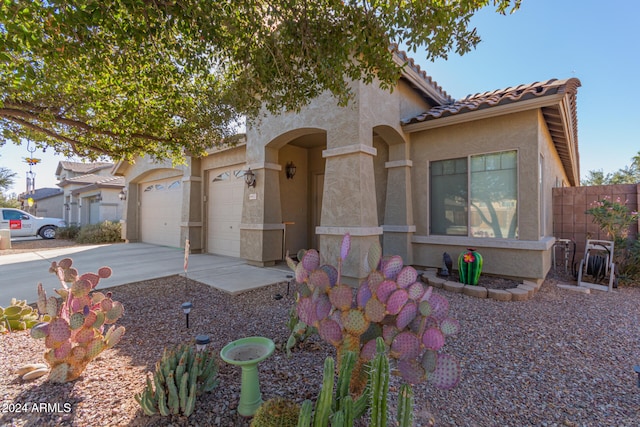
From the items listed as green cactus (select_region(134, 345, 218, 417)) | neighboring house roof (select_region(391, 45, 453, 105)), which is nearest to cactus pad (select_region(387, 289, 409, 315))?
green cactus (select_region(134, 345, 218, 417))

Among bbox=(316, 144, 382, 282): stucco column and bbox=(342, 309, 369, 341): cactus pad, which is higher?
bbox=(316, 144, 382, 282): stucco column

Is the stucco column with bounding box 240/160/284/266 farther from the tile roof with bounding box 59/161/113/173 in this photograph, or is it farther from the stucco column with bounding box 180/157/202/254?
the tile roof with bounding box 59/161/113/173

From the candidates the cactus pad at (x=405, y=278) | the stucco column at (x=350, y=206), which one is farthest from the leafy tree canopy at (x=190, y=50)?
the cactus pad at (x=405, y=278)

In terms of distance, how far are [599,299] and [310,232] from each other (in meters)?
6.90

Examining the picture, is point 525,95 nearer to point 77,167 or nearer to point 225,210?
point 225,210

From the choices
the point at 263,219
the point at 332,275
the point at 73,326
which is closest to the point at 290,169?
the point at 263,219

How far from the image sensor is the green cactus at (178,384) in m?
1.99

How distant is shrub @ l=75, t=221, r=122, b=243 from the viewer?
13500 millimetres

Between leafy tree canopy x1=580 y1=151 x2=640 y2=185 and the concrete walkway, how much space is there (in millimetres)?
35004

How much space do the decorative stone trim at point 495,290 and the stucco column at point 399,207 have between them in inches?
44.5

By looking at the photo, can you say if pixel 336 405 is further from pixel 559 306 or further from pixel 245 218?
pixel 245 218

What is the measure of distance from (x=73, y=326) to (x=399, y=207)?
590 cm

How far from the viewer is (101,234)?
13.6m

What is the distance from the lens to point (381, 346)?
68.1 inches
